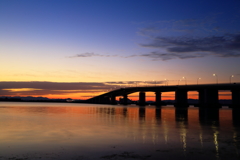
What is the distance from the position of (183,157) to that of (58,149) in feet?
25.1

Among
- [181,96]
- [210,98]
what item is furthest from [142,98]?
[210,98]

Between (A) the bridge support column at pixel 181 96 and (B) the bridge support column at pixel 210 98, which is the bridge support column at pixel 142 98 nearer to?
(A) the bridge support column at pixel 181 96

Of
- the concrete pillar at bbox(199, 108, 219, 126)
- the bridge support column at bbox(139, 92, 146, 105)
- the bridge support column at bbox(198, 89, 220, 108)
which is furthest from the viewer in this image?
the bridge support column at bbox(139, 92, 146, 105)

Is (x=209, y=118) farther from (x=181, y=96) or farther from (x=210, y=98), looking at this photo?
(x=181, y=96)

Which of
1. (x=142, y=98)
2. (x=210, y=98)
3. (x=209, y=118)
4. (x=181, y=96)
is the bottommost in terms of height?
(x=209, y=118)

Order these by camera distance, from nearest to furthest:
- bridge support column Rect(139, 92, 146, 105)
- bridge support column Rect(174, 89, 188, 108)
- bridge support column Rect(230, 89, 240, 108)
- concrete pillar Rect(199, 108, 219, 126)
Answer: concrete pillar Rect(199, 108, 219, 126) → bridge support column Rect(230, 89, 240, 108) → bridge support column Rect(174, 89, 188, 108) → bridge support column Rect(139, 92, 146, 105)

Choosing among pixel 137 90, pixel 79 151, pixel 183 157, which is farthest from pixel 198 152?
pixel 137 90

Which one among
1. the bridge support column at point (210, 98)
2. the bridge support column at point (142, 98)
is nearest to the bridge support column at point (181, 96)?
the bridge support column at point (210, 98)

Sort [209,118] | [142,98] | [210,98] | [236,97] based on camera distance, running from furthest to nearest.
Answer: [142,98] < [210,98] < [236,97] < [209,118]

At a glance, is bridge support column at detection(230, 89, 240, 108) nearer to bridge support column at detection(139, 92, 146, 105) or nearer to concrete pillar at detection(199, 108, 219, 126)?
concrete pillar at detection(199, 108, 219, 126)

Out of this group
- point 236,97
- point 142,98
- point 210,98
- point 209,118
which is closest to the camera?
point 209,118

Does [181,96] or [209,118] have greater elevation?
[181,96]

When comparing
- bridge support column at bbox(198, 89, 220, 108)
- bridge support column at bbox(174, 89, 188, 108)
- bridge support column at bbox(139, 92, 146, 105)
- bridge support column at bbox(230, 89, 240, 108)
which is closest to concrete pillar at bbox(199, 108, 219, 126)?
bridge support column at bbox(198, 89, 220, 108)

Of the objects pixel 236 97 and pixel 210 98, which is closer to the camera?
pixel 236 97
